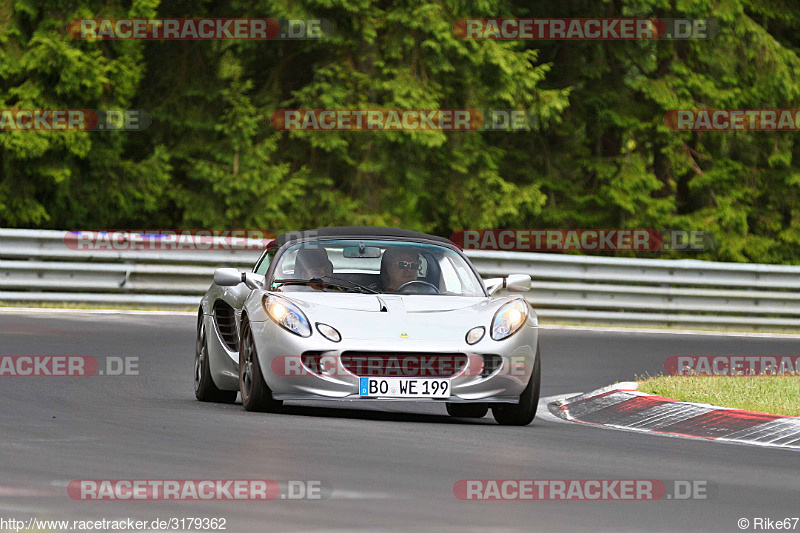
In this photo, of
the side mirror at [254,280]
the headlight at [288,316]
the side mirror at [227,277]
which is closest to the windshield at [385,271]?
the side mirror at [254,280]

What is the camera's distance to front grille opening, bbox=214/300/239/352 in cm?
1271

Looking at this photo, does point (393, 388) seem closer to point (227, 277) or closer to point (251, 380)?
point (251, 380)

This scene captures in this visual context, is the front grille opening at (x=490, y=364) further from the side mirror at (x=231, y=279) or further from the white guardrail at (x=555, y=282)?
the white guardrail at (x=555, y=282)

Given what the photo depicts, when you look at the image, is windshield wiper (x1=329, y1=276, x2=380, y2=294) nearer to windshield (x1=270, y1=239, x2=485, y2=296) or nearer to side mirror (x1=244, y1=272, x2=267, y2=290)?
windshield (x1=270, y1=239, x2=485, y2=296)

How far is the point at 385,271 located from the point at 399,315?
1.17 m

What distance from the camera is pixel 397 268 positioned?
12766 millimetres

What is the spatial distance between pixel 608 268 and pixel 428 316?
13.0 meters

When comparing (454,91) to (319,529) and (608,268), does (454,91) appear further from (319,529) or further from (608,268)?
(319,529)

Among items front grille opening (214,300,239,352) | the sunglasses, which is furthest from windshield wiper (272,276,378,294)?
front grille opening (214,300,239,352)

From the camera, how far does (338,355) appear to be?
11.3 metres

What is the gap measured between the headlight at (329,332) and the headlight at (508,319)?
1096 mm

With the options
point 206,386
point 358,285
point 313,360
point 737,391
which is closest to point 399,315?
point 313,360

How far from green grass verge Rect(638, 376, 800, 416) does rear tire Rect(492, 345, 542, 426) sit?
1.83m

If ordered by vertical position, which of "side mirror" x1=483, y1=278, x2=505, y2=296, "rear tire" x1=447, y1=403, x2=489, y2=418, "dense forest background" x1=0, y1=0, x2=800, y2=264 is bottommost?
"rear tire" x1=447, y1=403, x2=489, y2=418
